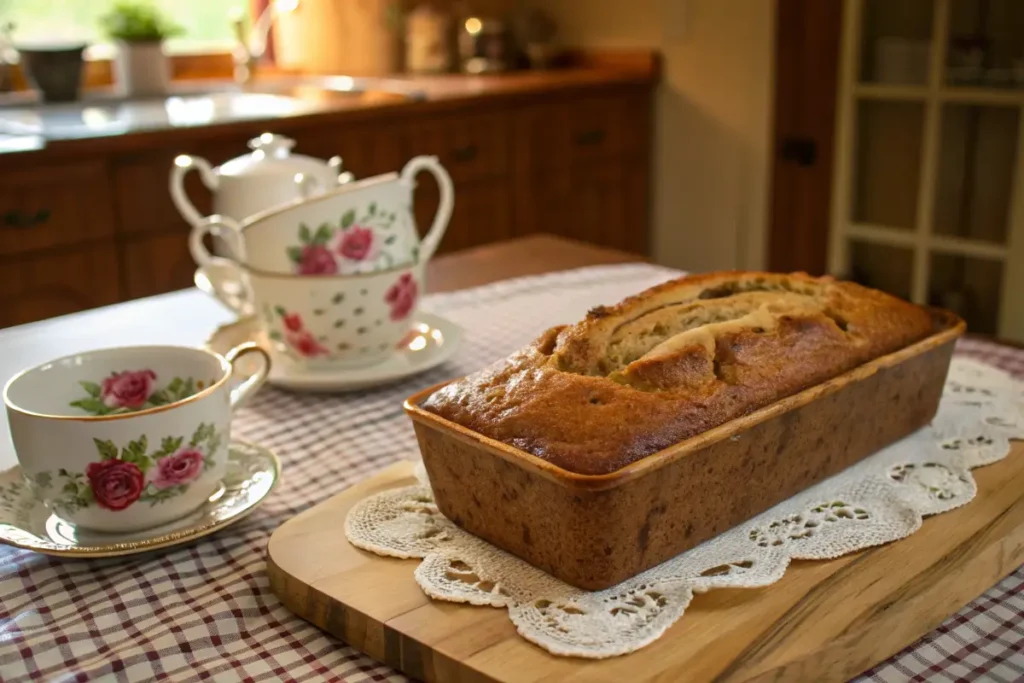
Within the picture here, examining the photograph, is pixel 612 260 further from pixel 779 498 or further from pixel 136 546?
pixel 136 546

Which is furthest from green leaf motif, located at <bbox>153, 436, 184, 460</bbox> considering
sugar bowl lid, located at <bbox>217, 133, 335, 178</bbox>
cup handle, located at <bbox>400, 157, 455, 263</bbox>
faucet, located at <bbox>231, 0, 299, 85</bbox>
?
faucet, located at <bbox>231, 0, 299, 85</bbox>

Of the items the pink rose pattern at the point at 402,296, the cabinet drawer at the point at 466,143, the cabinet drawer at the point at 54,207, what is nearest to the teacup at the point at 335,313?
the pink rose pattern at the point at 402,296

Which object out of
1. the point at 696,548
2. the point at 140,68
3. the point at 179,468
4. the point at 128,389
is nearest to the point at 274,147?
the point at 128,389

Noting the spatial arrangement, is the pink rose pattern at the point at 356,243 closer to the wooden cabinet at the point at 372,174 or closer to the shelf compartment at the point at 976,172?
the wooden cabinet at the point at 372,174

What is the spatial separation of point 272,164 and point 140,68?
189 cm

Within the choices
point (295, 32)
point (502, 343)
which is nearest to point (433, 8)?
point (295, 32)

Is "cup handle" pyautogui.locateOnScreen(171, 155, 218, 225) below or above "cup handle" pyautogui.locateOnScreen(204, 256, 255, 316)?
above

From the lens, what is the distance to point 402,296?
1067 mm

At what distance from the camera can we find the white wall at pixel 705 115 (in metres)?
3.01

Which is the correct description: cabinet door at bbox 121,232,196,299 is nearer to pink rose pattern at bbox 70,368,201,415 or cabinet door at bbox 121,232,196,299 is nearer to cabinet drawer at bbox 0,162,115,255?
cabinet drawer at bbox 0,162,115,255

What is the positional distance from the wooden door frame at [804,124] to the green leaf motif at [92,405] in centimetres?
237

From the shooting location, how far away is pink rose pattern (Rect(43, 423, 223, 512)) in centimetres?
72

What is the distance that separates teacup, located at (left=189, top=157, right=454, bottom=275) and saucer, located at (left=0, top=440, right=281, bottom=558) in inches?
9.6

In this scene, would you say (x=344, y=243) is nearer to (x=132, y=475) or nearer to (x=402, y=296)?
(x=402, y=296)
